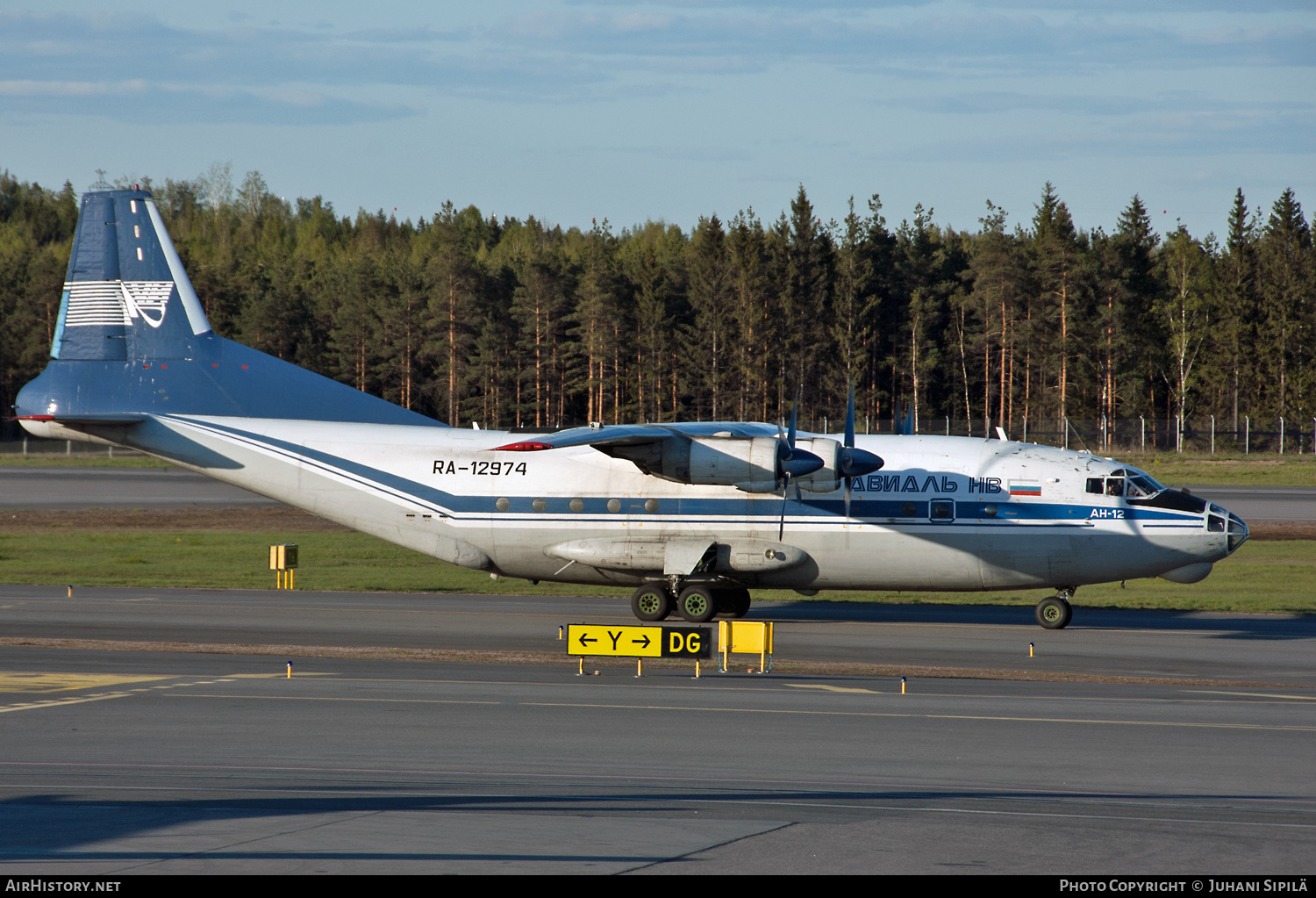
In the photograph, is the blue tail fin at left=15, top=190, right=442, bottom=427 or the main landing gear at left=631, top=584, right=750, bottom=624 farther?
the blue tail fin at left=15, top=190, right=442, bottom=427

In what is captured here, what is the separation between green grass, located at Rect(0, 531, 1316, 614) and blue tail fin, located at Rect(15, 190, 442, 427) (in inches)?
270

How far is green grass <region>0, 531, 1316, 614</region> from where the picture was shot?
32375 mm

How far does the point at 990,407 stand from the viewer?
102625 millimetres

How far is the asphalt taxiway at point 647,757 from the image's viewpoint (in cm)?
1008

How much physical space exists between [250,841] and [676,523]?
16828 mm

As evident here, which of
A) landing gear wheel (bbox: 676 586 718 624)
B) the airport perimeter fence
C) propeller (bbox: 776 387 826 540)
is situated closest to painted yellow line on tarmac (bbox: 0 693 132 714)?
landing gear wheel (bbox: 676 586 718 624)

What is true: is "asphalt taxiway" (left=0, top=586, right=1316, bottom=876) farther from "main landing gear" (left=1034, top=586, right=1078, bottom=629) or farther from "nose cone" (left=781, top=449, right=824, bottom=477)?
"nose cone" (left=781, top=449, right=824, bottom=477)

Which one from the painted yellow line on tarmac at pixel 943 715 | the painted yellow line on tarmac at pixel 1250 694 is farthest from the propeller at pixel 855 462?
the painted yellow line on tarmac at pixel 943 715

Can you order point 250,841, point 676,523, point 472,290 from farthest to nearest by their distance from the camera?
point 472,290 < point 676,523 < point 250,841

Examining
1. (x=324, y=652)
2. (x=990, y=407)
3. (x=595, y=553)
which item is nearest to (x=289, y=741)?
(x=324, y=652)

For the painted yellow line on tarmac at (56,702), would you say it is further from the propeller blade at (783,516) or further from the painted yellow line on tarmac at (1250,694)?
the painted yellow line on tarmac at (1250,694)

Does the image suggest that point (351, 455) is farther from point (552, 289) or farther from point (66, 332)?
point (552, 289)

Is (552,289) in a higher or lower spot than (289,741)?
higher

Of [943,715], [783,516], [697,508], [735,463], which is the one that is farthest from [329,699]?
[783,516]
